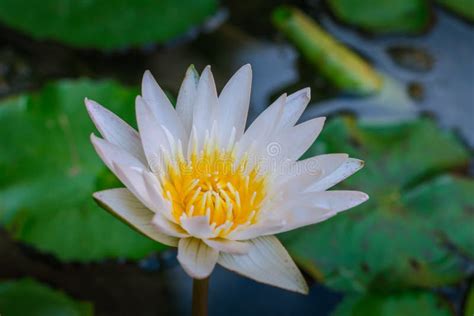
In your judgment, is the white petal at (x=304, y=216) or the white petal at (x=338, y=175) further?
the white petal at (x=338, y=175)

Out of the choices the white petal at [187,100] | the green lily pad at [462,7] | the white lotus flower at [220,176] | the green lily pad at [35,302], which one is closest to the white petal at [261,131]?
the white lotus flower at [220,176]

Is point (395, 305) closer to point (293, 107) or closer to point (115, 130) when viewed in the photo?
point (293, 107)

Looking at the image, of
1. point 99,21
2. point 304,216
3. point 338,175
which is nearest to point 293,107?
point 338,175

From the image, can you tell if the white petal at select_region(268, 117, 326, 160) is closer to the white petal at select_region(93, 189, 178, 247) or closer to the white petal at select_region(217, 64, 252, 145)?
the white petal at select_region(217, 64, 252, 145)

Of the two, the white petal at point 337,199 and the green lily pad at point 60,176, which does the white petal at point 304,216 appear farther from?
the green lily pad at point 60,176

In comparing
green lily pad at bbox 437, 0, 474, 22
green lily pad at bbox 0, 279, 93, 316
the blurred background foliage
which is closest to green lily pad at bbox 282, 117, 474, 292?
the blurred background foliage

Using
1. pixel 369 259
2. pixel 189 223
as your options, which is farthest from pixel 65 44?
pixel 189 223

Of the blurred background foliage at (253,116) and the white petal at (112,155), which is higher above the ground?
the white petal at (112,155)
